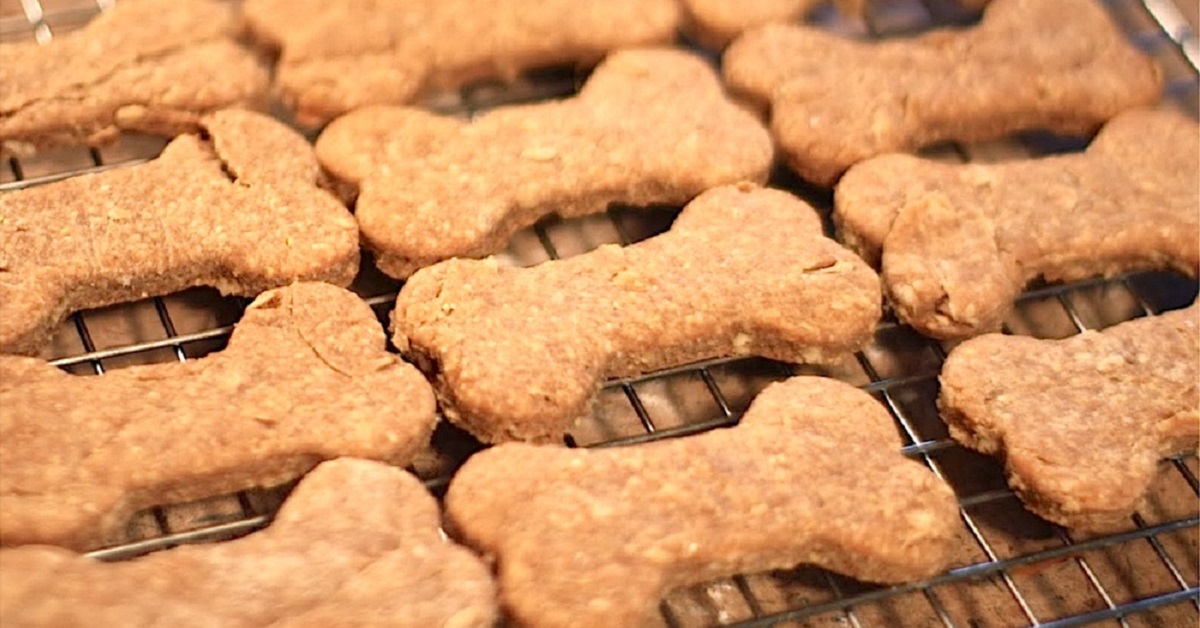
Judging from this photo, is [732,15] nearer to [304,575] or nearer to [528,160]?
[528,160]

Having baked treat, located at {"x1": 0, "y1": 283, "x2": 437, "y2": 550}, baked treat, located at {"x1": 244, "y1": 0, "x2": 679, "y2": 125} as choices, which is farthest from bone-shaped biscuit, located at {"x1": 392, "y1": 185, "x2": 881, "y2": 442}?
baked treat, located at {"x1": 244, "y1": 0, "x2": 679, "y2": 125}

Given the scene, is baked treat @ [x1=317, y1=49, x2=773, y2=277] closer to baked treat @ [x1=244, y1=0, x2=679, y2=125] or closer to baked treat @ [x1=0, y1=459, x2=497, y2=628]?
baked treat @ [x1=244, y1=0, x2=679, y2=125]

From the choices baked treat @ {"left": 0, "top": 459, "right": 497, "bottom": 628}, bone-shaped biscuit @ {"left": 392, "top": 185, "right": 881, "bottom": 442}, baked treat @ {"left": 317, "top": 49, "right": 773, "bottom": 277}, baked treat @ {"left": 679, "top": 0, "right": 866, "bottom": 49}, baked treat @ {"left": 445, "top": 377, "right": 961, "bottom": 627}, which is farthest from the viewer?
baked treat @ {"left": 679, "top": 0, "right": 866, "bottom": 49}

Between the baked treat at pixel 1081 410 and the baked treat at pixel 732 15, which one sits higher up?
the baked treat at pixel 732 15

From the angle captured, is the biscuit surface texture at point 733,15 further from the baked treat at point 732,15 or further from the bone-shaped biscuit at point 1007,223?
the bone-shaped biscuit at point 1007,223

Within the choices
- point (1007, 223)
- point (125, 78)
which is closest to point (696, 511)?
point (1007, 223)

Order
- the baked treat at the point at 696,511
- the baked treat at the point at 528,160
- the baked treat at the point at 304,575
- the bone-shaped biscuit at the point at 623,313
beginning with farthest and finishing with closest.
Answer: the baked treat at the point at 528,160 → the bone-shaped biscuit at the point at 623,313 → the baked treat at the point at 696,511 → the baked treat at the point at 304,575

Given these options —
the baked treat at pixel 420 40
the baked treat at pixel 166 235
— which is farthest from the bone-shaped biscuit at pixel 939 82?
the baked treat at pixel 166 235
